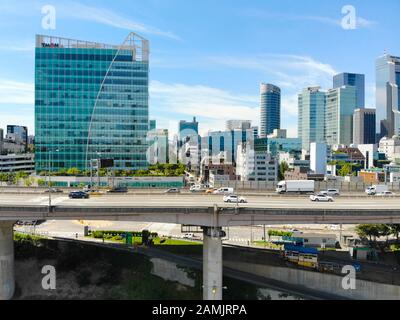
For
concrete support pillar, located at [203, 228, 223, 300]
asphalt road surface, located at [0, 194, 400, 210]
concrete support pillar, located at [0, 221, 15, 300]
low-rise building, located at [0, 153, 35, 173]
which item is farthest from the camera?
low-rise building, located at [0, 153, 35, 173]

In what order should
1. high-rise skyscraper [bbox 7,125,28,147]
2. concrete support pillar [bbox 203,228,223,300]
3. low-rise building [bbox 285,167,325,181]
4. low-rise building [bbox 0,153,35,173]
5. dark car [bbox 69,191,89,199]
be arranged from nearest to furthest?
1. concrete support pillar [bbox 203,228,223,300]
2. dark car [bbox 69,191,89,199]
3. low-rise building [bbox 285,167,325,181]
4. low-rise building [bbox 0,153,35,173]
5. high-rise skyscraper [bbox 7,125,28,147]

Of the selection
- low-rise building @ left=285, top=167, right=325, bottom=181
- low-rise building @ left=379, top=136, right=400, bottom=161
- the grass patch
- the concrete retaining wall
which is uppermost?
low-rise building @ left=379, top=136, right=400, bottom=161

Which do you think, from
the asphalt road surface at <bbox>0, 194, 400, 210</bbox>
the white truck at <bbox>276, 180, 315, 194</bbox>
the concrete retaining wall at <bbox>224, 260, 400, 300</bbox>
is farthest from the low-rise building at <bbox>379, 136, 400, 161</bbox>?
the concrete retaining wall at <bbox>224, 260, 400, 300</bbox>

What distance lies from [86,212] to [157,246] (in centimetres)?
A: 1329

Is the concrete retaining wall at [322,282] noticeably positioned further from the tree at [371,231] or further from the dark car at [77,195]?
the dark car at [77,195]

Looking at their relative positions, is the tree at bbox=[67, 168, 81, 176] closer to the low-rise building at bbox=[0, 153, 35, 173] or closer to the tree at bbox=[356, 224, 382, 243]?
the low-rise building at bbox=[0, 153, 35, 173]

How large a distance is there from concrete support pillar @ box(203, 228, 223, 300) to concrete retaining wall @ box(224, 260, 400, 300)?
6.69 meters

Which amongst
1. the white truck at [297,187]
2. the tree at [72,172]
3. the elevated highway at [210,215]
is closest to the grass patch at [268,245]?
the white truck at [297,187]

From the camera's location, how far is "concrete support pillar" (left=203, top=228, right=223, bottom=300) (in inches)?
1029

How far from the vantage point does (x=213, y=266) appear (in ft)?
86.6

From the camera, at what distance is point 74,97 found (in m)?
74.7

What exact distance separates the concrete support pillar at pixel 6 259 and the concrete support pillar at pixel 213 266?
15425mm

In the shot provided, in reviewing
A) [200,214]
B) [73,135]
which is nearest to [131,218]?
[200,214]

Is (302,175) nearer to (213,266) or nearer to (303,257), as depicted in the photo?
(303,257)
